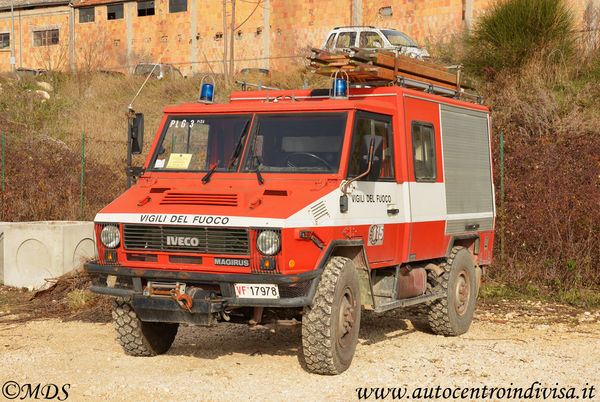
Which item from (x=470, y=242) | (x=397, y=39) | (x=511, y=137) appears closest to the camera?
(x=470, y=242)

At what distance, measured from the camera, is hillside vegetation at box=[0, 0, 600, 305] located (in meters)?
12.7

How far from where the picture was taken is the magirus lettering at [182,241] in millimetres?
7078

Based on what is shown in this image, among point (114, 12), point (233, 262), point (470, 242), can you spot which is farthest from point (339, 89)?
point (114, 12)

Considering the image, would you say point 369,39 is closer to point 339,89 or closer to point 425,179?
point 425,179

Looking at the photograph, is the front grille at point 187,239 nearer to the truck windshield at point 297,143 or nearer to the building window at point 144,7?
the truck windshield at point 297,143

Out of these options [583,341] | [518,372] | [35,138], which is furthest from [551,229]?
[35,138]

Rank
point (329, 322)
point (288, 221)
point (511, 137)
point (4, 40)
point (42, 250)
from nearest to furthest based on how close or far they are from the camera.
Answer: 1. point (288, 221)
2. point (329, 322)
3. point (42, 250)
4. point (511, 137)
5. point (4, 40)

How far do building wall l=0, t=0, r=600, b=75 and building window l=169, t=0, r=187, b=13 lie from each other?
0.26 meters

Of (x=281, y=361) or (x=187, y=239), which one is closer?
(x=187, y=239)

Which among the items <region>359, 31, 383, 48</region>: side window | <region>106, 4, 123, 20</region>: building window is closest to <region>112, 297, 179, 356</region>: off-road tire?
<region>359, 31, 383, 48</region>: side window

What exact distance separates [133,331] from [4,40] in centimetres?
4080

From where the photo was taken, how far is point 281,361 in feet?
25.9

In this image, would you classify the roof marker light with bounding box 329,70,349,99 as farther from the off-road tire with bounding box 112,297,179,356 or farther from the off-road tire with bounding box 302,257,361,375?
the off-road tire with bounding box 112,297,179,356

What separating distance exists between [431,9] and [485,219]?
20936mm
